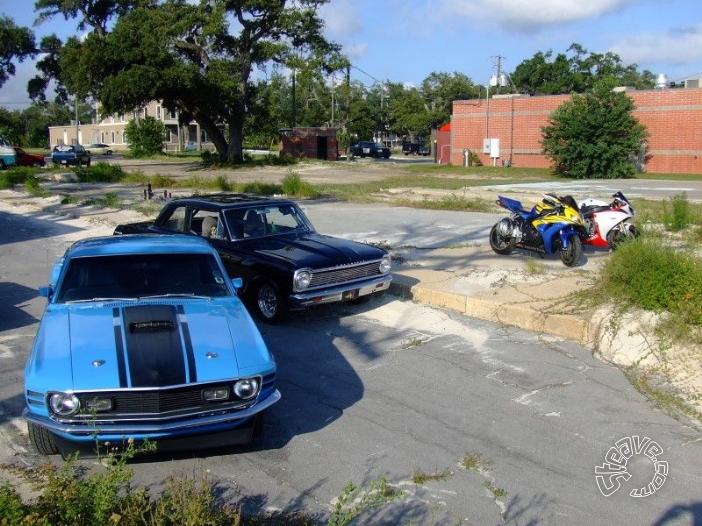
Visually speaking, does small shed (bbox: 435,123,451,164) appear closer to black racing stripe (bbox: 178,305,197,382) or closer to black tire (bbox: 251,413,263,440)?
black racing stripe (bbox: 178,305,197,382)

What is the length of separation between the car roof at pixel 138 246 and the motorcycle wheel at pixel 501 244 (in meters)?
6.59

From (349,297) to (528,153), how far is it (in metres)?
41.8

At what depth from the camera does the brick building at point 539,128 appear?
41.2m

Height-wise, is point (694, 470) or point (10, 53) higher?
point (10, 53)

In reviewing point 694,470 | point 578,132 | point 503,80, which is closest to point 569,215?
point 694,470

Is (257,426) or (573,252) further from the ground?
(573,252)

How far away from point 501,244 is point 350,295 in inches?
169

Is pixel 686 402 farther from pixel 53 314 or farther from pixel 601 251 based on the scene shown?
pixel 601 251

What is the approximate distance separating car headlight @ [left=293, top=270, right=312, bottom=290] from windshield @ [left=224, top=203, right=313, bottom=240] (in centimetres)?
141

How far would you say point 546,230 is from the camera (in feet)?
37.3

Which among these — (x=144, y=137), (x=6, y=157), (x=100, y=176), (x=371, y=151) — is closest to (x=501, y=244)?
(x=100, y=176)

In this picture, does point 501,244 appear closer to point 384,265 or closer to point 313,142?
point 384,265

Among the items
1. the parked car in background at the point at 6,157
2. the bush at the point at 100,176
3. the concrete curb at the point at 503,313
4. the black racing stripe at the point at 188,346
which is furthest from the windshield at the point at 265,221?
the parked car in background at the point at 6,157

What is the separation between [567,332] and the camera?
816 centimetres
